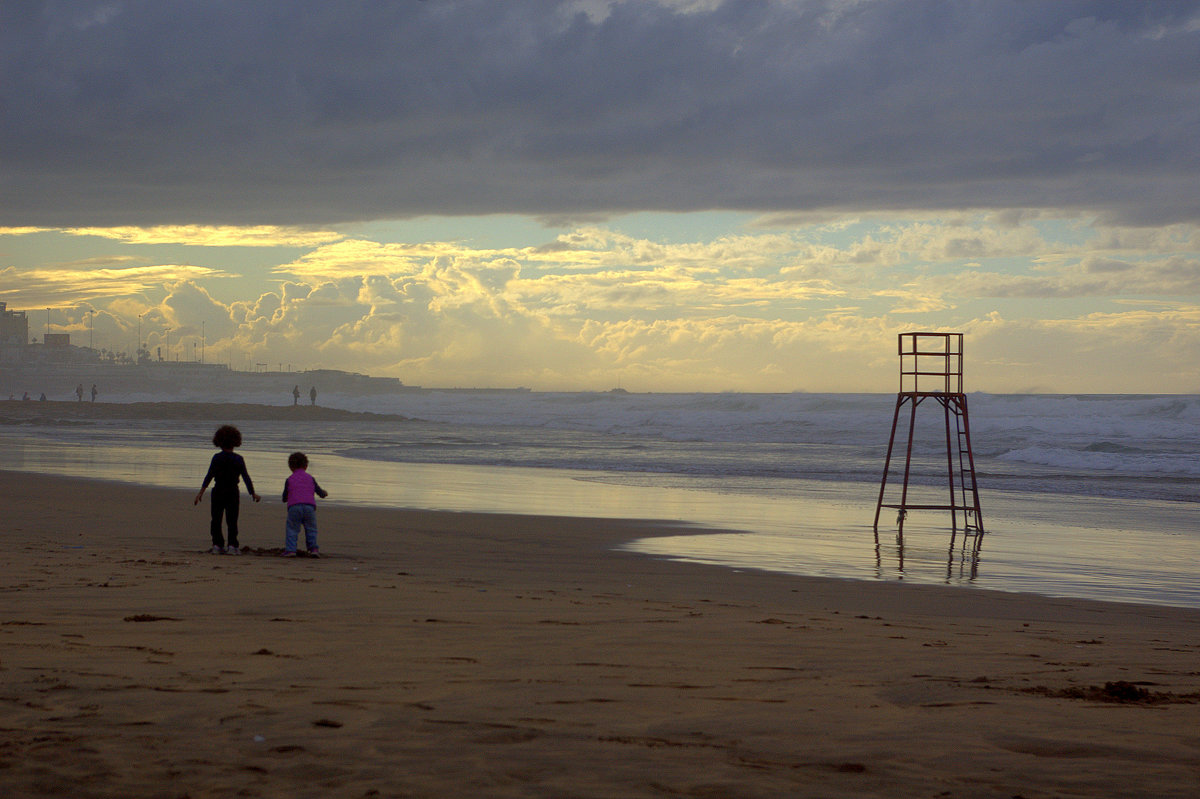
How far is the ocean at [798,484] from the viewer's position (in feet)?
38.8

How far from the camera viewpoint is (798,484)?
23.4 meters

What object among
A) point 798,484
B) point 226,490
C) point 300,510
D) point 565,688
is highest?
point 226,490

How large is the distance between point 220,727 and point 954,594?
7.23 metres

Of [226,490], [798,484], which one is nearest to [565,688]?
[226,490]

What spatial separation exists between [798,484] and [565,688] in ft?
62.5

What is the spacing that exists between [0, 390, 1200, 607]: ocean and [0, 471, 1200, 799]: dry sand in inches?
111

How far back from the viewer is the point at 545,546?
40.7ft

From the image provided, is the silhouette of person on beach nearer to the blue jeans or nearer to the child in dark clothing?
the blue jeans

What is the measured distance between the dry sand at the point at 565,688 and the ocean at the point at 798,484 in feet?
9.25

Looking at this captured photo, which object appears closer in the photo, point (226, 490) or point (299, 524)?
point (299, 524)

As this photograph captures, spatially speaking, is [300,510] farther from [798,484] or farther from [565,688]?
[798,484]

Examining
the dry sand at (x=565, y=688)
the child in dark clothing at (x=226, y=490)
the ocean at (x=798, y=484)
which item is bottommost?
the ocean at (x=798, y=484)

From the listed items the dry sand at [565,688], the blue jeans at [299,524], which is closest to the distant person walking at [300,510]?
the blue jeans at [299,524]

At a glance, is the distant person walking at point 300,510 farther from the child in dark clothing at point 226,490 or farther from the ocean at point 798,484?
the ocean at point 798,484
